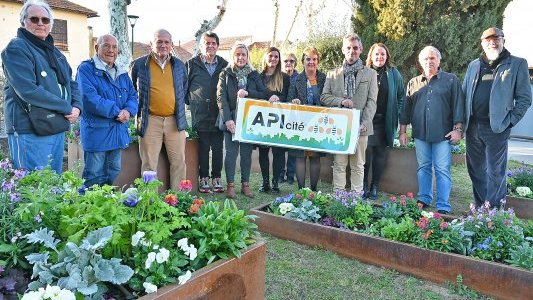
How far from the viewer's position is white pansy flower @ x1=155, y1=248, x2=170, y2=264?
2.07 m

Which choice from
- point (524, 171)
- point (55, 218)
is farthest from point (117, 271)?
point (524, 171)

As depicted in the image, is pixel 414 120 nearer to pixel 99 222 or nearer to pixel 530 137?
pixel 99 222

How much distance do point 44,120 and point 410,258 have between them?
342cm

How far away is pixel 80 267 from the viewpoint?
6.34 feet

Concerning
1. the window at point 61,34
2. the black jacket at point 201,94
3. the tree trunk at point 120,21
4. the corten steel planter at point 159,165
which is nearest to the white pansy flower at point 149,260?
the corten steel planter at point 159,165

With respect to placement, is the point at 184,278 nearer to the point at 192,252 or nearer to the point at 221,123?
the point at 192,252

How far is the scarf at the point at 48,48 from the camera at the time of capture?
12.0ft

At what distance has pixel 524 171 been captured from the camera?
608 centimetres

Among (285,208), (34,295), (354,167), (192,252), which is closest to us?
(34,295)

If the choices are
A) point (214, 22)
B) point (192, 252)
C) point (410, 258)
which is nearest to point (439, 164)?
point (410, 258)

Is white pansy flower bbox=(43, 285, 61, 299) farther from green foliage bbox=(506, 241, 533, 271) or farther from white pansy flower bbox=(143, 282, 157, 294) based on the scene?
green foliage bbox=(506, 241, 533, 271)

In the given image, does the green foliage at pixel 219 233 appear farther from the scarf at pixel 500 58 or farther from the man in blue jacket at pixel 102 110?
the scarf at pixel 500 58

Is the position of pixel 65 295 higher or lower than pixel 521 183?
higher

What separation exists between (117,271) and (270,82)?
429cm
